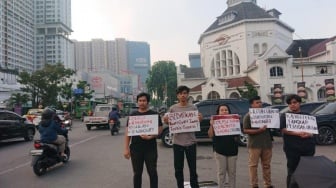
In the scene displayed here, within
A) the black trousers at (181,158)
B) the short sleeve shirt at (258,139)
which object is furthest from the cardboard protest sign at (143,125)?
the short sleeve shirt at (258,139)

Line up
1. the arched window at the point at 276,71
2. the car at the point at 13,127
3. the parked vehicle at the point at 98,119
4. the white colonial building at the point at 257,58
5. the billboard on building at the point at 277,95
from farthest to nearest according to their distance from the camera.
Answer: the arched window at the point at 276,71 → the white colonial building at the point at 257,58 → the billboard on building at the point at 277,95 → the parked vehicle at the point at 98,119 → the car at the point at 13,127

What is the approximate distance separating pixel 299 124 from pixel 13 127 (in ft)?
49.2

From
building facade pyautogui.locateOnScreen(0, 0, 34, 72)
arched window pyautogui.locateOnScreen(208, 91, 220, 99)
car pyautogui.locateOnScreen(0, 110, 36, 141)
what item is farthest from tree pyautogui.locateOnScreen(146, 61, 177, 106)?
car pyautogui.locateOnScreen(0, 110, 36, 141)

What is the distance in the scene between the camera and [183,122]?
249 inches

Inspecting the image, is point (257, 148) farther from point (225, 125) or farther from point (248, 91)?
point (248, 91)

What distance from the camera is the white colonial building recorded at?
53.2 metres

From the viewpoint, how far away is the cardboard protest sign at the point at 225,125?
627 centimetres

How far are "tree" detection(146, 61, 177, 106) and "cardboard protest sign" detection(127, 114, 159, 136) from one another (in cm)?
8586

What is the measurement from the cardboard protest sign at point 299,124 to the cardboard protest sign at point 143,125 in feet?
6.89

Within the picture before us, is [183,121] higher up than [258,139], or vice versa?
[183,121]

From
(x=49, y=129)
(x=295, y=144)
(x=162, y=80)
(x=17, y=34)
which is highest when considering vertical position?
(x=17, y=34)

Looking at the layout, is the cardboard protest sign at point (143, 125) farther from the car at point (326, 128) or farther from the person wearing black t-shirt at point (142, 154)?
the car at point (326, 128)

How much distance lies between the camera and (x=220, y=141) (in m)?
6.25

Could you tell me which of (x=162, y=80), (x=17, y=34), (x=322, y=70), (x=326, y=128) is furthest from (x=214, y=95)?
(x=17, y=34)
